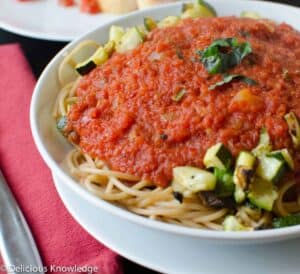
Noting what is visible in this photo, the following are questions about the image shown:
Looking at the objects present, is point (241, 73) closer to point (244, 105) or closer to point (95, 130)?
point (244, 105)

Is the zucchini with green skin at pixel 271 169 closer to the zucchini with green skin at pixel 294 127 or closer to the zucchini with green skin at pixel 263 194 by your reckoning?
the zucchini with green skin at pixel 263 194

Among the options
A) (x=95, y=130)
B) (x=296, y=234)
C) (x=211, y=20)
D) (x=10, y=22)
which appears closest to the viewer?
(x=296, y=234)

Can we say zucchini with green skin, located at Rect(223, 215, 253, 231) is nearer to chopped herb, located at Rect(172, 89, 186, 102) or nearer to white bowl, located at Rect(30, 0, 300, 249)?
white bowl, located at Rect(30, 0, 300, 249)

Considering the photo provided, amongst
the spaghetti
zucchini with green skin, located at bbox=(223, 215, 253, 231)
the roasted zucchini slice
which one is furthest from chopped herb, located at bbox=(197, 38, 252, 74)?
zucchini with green skin, located at bbox=(223, 215, 253, 231)

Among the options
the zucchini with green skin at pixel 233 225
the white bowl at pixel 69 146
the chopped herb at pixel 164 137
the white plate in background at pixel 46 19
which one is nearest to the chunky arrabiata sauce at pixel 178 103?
the chopped herb at pixel 164 137

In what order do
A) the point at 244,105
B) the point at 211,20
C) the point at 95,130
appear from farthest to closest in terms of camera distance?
the point at 211,20, the point at 95,130, the point at 244,105

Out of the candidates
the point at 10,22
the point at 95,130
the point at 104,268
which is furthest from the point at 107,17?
the point at 104,268

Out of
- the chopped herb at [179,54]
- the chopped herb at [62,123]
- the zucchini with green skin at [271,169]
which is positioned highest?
the chopped herb at [179,54]
